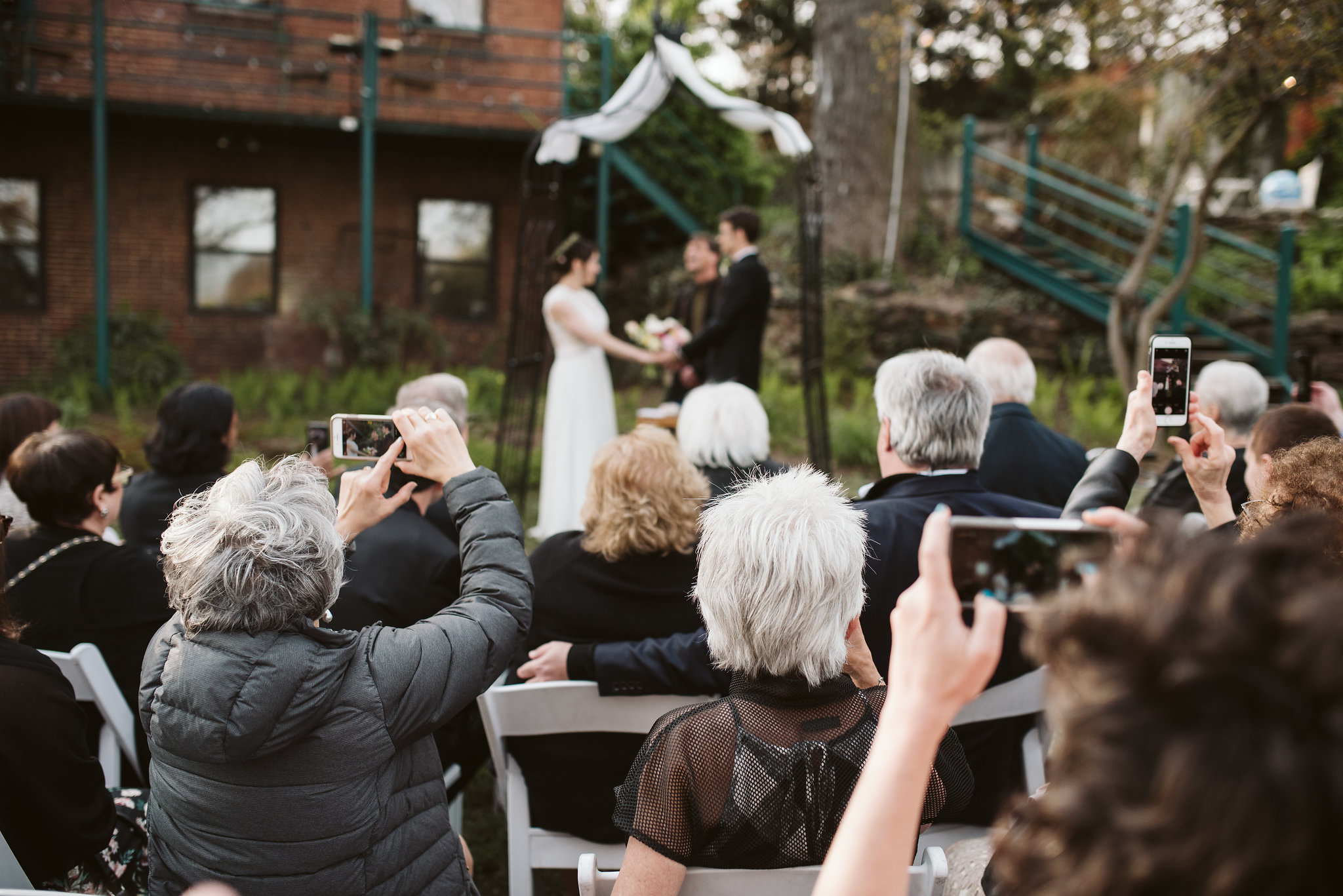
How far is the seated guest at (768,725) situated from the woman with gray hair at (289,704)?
44 cm

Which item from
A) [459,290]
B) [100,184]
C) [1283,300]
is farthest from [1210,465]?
[459,290]

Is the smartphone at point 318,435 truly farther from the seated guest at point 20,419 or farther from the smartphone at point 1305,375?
the smartphone at point 1305,375

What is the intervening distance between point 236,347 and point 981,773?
1272 centimetres

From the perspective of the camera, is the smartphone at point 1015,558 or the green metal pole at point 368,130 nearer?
the smartphone at point 1015,558

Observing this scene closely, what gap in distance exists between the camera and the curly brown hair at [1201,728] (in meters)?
0.73

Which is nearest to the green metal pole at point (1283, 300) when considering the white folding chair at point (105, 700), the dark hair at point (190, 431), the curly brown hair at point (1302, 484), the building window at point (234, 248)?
the curly brown hair at point (1302, 484)

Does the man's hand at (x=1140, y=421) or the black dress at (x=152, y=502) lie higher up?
the man's hand at (x=1140, y=421)

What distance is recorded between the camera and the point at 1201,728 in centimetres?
76

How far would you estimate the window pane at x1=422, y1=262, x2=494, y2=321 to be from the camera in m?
14.1

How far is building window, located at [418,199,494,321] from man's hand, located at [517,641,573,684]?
12049 millimetres

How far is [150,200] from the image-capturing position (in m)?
13.0

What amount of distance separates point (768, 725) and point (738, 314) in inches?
194

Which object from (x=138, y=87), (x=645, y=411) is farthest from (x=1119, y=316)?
(x=138, y=87)

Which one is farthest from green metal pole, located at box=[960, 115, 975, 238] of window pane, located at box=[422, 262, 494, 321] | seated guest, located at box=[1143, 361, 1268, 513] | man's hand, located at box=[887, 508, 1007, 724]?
man's hand, located at box=[887, 508, 1007, 724]
